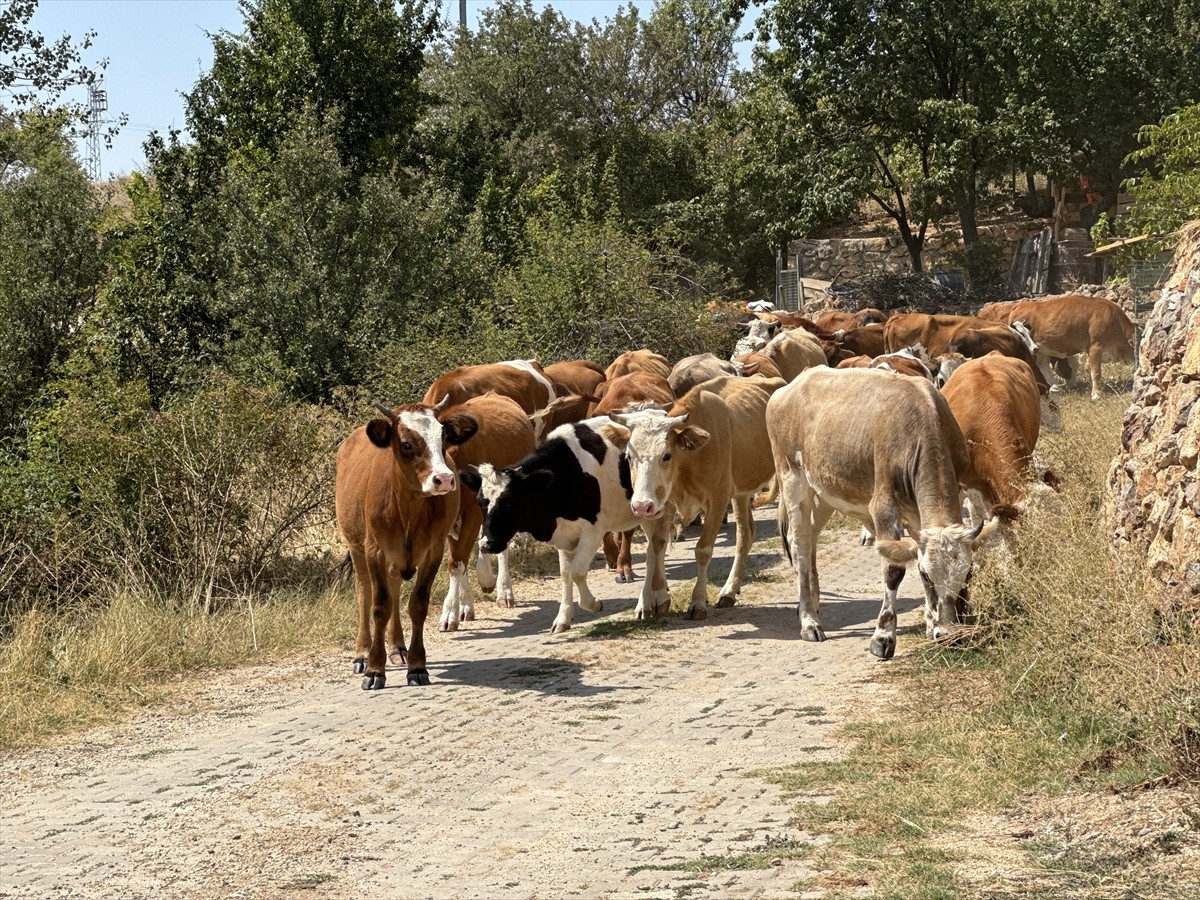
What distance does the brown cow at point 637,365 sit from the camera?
→ 59.6ft

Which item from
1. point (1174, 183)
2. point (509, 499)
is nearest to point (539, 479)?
point (509, 499)

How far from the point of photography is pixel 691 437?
12.2 metres

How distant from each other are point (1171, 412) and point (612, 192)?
111 ft

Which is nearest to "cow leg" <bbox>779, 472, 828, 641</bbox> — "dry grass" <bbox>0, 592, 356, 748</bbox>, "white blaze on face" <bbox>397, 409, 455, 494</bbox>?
"white blaze on face" <bbox>397, 409, 455, 494</bbox>

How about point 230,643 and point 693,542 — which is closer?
point 230,643

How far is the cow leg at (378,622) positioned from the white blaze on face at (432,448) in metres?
0.77

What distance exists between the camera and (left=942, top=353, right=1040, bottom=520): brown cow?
11391 millimetres

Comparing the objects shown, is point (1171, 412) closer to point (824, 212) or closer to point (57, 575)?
point (57, 575)

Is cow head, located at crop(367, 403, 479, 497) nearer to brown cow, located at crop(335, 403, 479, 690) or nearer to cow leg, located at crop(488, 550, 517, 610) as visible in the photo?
brown cow, located at crop(335, 403, 479, 690)

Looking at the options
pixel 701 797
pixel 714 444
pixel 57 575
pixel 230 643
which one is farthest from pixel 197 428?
pixel 701 797

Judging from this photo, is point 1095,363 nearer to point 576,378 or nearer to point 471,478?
point 576,378

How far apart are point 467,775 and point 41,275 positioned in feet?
51.2

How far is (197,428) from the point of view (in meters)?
14.8

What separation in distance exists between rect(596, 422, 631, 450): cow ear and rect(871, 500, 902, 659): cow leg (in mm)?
2631
